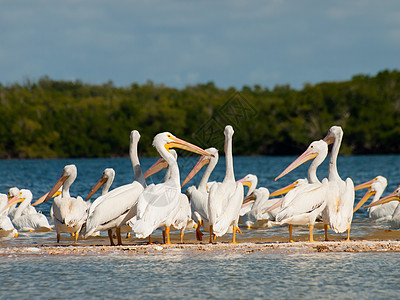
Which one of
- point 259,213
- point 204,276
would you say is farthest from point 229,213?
point 259,213

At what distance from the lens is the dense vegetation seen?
2223 inches

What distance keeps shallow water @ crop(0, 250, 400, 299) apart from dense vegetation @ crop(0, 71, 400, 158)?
45965mm

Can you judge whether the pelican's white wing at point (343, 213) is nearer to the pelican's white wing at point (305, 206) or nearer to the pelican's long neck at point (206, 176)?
the pelican's white wing at point (305, 206)

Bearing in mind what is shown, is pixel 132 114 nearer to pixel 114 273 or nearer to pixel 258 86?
pixel 258 86

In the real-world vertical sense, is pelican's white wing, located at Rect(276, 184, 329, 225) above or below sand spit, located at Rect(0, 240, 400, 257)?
above

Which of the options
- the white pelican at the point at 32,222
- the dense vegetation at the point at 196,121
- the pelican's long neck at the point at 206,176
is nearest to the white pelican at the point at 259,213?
the pelican's long neck at the point at 206,176

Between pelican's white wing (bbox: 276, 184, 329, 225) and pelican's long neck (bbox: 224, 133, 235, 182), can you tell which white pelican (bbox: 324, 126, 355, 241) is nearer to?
pelican's white wing (bbox: 276, 184, 329, 225)

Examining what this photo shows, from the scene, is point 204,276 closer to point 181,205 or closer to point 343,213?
point 181,205

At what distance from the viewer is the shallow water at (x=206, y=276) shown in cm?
586

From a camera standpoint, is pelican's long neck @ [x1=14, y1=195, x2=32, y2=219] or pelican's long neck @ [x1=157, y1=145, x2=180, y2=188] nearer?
pelican's long neck @ [x1=157, y1=145, x2=180, y2=188]

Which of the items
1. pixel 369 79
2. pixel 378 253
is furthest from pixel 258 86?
pixel 378 253

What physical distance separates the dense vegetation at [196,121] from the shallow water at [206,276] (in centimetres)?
4596

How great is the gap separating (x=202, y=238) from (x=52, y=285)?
4140 mm

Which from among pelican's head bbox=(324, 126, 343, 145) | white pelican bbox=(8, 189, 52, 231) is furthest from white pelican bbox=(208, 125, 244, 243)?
white pelican bbox=(8, 189, 52, 231)
